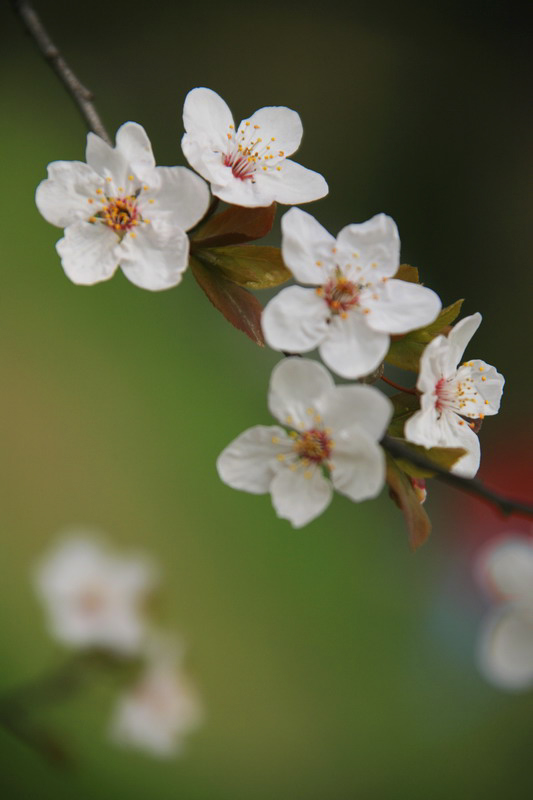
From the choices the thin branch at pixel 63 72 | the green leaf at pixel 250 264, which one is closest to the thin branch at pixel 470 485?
the green leaf at pixel 250 264

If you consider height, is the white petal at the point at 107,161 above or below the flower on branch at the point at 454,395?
above

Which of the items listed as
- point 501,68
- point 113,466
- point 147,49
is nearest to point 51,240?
point 113,466

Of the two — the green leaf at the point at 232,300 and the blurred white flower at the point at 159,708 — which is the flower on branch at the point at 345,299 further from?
the blurred white flower at the point at 159,708

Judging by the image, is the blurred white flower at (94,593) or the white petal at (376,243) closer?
the white petal at (376,243)

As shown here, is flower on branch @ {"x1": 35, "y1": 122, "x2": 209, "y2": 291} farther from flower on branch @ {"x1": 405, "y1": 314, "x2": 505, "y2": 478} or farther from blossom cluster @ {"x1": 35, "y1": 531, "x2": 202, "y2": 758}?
blossom cluster @ {"x1": 35, "y1": 531, "x2": 202, "y2": 758}

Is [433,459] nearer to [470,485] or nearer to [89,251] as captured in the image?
[470,485]

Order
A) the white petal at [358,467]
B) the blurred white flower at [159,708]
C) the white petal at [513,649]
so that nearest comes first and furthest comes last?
the white petal at [358,467] → the white petal at [513,649] → the blurred white flower at [159,708]

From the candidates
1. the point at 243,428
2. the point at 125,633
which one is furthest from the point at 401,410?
the point at 243,428
